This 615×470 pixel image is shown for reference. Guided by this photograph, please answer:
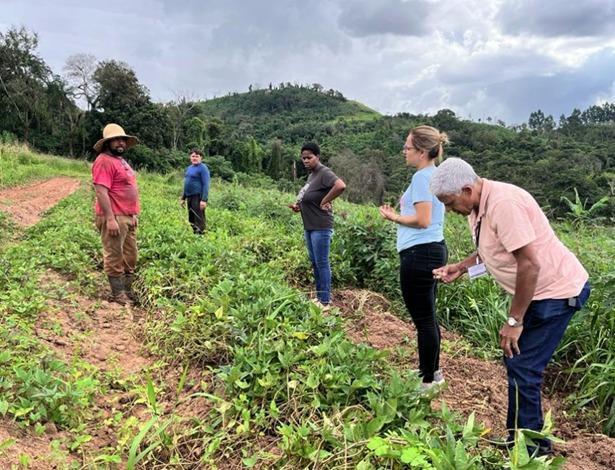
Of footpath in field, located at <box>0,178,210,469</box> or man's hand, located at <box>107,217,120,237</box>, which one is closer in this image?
footpath in field, located at <box>0,178,210,469</box>

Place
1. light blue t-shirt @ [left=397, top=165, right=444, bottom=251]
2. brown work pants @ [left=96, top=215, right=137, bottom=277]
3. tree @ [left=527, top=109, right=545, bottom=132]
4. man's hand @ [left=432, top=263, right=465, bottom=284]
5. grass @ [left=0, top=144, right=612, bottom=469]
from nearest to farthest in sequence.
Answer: grass @ [left=0, top=144, right=612, bottom=469], man's hand @ [left=432, top=263, right=465, bottom=284], light blue t-shirt @ [left=397, top=165, right=444, bottom=251], brown work pants @ [left=96, top=215, right=137, bottom=277], tree @ [left=527, top=109, right=545, bottom=132]

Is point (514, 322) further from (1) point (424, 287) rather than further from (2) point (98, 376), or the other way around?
(2) point (98, 376)

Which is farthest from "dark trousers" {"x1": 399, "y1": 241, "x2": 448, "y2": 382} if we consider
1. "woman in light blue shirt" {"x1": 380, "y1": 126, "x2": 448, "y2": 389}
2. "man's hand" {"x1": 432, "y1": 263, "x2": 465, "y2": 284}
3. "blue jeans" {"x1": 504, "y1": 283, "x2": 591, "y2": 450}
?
"blue jeans" {"x1": 504, "y1": 283, "x2": 591, "y2": 450}

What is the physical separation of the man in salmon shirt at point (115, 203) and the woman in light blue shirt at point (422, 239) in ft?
9.12

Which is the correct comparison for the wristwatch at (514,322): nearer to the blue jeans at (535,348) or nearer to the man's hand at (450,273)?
the blue jeans at (535,348)

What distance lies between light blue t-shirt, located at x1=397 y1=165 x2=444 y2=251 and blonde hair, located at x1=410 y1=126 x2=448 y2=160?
103 millimetres

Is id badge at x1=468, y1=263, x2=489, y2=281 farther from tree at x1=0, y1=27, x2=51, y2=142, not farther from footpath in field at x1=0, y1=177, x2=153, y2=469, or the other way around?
tree at x1=0, y1=27, x2=51, y2=142

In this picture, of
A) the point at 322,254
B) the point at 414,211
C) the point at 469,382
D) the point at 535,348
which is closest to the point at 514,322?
the point at 535,348

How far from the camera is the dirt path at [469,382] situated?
9.27 feet

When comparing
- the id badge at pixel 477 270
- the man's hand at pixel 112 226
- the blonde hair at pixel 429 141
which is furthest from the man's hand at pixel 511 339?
the man's hand at pixel 112 226

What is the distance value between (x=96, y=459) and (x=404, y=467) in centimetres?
139

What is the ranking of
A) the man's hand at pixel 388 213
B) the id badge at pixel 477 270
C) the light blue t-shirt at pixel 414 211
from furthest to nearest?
1. the man's hand at pixel 388 213
2. the light blue t-shirt at pixel 414 211
3. the id badge at pixel 477 270

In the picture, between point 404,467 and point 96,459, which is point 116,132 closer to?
point 96,459

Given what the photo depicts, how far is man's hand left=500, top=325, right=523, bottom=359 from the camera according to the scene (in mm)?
2352
